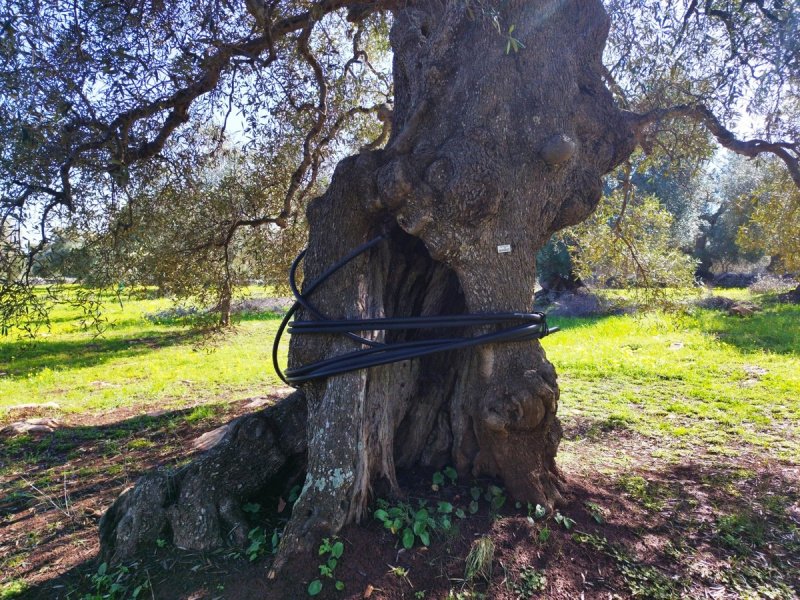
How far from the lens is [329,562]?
8.22 feet

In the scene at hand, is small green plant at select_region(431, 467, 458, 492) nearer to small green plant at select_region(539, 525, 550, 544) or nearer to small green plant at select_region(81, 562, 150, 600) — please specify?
small green plant at select_region(539, 525, 550, 544)

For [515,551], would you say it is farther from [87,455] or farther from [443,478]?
[87,455]

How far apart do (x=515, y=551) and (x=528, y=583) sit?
182 mm

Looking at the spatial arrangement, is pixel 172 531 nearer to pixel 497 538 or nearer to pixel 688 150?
pixel 497 538

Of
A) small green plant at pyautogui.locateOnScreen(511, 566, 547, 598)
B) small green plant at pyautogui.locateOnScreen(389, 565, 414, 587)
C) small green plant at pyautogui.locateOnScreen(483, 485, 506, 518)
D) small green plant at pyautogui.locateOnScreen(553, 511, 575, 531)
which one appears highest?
small green plant at pyautogui.locateOnScreen(483, 485, 506, 518)

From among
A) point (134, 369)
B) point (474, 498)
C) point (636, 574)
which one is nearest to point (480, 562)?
point (474, 498)

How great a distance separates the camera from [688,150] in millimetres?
6043

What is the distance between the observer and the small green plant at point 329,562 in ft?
7.80

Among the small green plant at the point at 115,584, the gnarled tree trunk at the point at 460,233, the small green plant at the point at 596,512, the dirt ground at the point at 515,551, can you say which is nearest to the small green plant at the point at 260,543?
the dirt ground at the point at 515,551

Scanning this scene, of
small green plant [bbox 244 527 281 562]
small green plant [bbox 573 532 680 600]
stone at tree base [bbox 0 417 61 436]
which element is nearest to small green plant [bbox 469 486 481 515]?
small green plant [bbox 573 532 680 600]

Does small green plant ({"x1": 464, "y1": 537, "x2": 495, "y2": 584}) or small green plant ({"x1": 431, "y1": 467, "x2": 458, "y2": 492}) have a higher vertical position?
small green plant ({"x1": 431, "y1": 467, "x2": 458, "y2": 492})

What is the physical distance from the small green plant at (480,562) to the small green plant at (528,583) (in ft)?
0.48

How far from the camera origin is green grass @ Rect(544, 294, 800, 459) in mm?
5750

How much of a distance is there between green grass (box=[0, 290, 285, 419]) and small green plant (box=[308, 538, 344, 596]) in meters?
4.80
